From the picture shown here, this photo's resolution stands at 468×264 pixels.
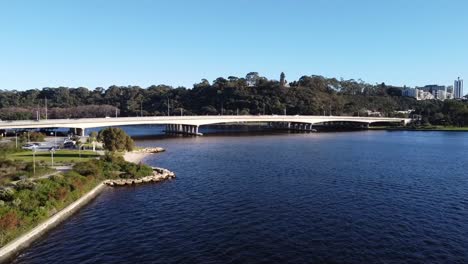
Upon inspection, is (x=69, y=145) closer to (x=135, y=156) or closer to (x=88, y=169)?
(x=135, y=156)

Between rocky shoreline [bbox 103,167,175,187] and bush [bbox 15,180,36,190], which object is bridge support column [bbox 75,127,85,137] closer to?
rocky shoreline [bbox 103,167,175,187]

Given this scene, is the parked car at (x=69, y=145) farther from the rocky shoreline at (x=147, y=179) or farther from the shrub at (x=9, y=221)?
the shrub at (x=9, y=221)

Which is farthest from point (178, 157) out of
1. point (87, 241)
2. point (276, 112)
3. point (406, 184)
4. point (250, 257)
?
point (276, 112)

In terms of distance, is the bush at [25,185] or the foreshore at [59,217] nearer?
the foreshore at [59,217]

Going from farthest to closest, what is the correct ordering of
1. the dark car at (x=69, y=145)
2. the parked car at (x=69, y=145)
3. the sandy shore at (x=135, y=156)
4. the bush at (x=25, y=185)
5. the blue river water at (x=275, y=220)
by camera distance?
the dark car at (x=69, y=145) < the parked car at (x=69, y=145) < the sandy shore at (x=135, y=156) < the bush at (x=25, y=185) < the blue river water at (x=275, y=220)

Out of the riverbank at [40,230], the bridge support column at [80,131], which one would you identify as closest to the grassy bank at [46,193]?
the riverbank at [40,230]

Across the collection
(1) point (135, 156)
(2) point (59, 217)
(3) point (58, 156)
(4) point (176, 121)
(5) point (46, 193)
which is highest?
(4) point (176, 121)

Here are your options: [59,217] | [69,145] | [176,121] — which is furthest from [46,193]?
[176,121]
